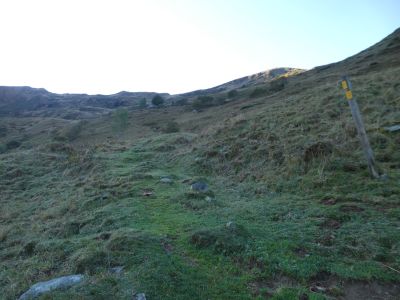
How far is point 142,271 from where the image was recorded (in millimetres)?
6012

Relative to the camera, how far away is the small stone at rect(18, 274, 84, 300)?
5590mm

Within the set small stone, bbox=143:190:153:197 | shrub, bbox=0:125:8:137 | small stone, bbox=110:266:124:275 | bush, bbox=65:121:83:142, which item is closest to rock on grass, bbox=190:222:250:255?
small stone, bbox=110:266:124:275

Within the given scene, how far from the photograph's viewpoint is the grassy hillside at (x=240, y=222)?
5.59 m

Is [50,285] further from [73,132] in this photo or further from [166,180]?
[73,132]

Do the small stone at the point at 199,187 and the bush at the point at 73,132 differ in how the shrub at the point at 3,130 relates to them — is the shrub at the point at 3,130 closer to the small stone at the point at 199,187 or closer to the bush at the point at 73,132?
the bush at the point at 73,132

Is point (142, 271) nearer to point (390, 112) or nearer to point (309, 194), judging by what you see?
point (309, 194)

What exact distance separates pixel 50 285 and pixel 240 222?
4.85m

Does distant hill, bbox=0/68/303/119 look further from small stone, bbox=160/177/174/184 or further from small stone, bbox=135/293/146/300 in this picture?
small stone, bbox=135/293/146/300

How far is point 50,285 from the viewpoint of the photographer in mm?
5836

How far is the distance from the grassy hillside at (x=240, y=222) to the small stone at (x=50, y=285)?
284mm

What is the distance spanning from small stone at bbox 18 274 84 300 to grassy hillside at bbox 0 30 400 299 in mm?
284

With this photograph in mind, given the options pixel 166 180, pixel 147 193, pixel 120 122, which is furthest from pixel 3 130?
pixel 147 193

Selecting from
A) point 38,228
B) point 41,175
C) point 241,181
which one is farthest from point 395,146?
point 41,175

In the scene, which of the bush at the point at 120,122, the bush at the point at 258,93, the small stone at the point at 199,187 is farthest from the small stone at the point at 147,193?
the bush at the point at 258,93
